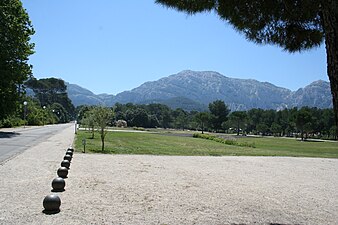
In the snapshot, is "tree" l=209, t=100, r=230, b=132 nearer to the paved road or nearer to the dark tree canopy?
the paved road

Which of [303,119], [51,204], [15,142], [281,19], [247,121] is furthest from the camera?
[247,121]

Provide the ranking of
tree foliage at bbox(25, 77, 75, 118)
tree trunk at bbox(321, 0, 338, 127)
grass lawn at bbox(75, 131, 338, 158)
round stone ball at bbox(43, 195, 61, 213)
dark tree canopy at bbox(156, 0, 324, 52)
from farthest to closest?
tree foliage at bbox(25, 77, 75, 118), grass lawn at bbox(75, 131, 338, 158), round stone ball at bbox(43, 195, 61, 213), dark tree canopy at bbox(156, 0, 324, 52), tree trunk at bbox(321, 0, 338, 127)

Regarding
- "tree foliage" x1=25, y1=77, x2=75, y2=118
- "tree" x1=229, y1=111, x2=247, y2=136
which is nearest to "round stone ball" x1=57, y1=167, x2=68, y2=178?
"tree" x1=229, y1=111, x2=247, y2=136

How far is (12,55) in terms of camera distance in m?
36.1

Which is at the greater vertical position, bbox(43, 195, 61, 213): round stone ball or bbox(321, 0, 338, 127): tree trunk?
bbox(321, 0, 338, 127): tree trunk

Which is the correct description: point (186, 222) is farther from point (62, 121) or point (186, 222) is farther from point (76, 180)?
point (62, 121)

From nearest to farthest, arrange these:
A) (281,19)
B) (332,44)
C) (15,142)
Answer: (332,44) < (281,19) < (15,142)

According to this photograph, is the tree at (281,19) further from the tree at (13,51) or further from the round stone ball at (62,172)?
the tree at (13,51)

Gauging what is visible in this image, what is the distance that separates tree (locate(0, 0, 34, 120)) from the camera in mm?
35375

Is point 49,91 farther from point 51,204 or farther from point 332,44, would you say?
point 332,44

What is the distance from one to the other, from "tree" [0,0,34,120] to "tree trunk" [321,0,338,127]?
118ft

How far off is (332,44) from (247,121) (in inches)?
3697

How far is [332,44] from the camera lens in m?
4.85

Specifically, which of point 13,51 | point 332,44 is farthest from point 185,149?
point 332,44
